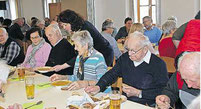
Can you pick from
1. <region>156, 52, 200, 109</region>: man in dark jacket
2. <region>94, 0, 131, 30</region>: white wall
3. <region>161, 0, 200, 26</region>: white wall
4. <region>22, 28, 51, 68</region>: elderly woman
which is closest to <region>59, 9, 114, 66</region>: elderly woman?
<region>22, 28, 51, 68</region>: elderly woman

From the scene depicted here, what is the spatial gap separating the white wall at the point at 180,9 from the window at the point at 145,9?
0.43 m

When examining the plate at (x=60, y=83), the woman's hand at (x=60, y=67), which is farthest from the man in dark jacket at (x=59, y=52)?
the plate at (x=60, y=83)

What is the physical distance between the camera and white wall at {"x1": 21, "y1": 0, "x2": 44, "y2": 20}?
12264 mm

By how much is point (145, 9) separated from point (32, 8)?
687 cm

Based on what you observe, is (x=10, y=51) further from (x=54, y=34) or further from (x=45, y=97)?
(x=45, y=97)

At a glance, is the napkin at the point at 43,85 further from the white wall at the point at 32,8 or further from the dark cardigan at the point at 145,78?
the white wall at the point at 32,8

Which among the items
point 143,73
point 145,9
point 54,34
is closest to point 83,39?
point 143,73

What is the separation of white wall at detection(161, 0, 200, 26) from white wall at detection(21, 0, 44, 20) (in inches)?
Answer: 274

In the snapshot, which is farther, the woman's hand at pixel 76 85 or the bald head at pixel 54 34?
the bald head at pixel 54 34

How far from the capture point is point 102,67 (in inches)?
97.3

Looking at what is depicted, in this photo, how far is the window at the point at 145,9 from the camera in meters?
7.60

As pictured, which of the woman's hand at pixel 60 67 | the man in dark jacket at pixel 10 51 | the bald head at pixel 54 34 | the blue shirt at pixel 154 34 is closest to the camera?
the woman's hand at pixel 60 67

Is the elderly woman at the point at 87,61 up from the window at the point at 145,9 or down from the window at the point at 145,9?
down

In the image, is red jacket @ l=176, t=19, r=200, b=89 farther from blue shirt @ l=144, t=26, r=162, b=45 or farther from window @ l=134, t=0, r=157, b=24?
window @ l=134, t=0, r=157, b=24
